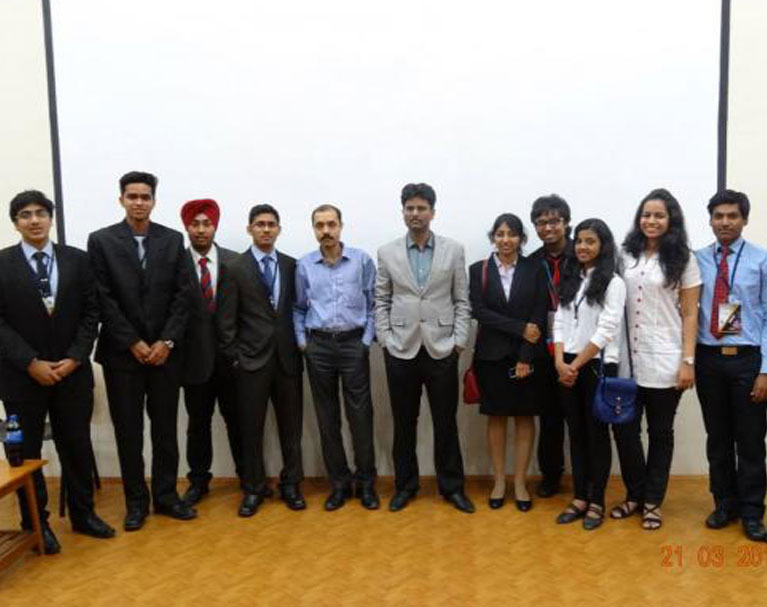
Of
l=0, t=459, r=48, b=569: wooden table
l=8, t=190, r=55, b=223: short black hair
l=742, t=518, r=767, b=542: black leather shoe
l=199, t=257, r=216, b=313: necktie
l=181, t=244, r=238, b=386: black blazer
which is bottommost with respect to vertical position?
l=742, t=518, r=767, b=542: black leather shoe

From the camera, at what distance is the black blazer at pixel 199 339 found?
357 centimetres

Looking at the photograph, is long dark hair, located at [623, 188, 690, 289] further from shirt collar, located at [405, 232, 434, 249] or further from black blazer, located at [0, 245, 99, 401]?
black blazer, located at [0, 245, 99, 401]

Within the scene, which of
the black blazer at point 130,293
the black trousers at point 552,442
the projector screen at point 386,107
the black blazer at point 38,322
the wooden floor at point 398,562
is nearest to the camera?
the wooden floor at point 398,562

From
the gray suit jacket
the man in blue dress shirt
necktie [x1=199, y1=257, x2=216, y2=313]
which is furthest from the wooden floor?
necktie [x1=199, y1=257, x2=216, y2=313]

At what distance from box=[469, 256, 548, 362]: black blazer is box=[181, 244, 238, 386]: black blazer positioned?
1.37 meters

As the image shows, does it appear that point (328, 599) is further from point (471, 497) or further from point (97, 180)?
point (97, 180)

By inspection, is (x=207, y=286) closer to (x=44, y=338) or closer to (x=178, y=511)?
(x=44, y=338)

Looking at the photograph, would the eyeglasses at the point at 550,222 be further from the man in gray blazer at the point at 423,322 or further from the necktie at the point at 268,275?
the necktie at the point at 268,275

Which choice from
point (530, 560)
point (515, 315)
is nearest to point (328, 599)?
point (530, 560)

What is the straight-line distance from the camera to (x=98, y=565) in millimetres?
3049

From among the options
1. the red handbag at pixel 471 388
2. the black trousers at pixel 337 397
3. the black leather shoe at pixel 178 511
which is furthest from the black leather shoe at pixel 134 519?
the red handbag at pixel 471 388

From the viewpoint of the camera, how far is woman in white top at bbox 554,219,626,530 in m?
3.19

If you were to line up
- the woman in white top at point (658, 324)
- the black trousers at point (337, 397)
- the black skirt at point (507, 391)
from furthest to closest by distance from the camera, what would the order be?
the black trousers at point (337, 397)
the black skirt at point (507, 391)
the woman in white top at point (658, 324)

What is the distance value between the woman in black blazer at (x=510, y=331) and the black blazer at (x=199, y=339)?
4.48 feet
